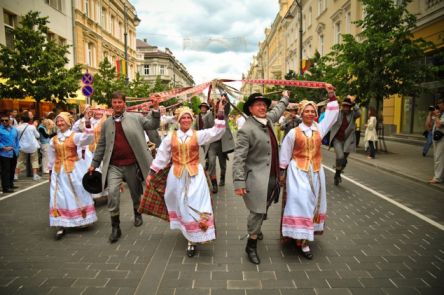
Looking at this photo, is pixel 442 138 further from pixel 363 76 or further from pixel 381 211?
pixel 363 76

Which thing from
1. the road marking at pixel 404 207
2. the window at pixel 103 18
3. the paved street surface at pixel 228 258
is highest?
the window at pixel 103 18

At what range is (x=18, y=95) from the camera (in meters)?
13.5

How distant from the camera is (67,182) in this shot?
5426 millimetres

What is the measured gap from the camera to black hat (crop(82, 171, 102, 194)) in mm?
5172

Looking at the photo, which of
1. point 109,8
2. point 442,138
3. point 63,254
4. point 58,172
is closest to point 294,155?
point 63,254

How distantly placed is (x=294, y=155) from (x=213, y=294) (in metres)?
2.07

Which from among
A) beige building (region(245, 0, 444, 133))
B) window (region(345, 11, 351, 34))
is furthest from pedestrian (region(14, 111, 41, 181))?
window (region(345, 11, 351, 34))

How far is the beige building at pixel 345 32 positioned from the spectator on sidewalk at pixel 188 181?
951mm

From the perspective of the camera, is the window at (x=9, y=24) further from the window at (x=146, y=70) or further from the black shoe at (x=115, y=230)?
the window at (x=146, y=70)

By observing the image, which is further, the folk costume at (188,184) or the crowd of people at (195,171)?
the folk costume at (188,184)

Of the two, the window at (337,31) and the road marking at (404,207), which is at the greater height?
the window at (337,31)

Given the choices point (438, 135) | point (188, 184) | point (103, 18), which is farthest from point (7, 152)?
point (103, 18)

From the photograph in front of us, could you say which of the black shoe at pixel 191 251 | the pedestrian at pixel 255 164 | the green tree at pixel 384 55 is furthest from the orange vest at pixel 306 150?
the green tree at pixel 384 55

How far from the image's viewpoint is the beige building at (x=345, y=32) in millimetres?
16203
